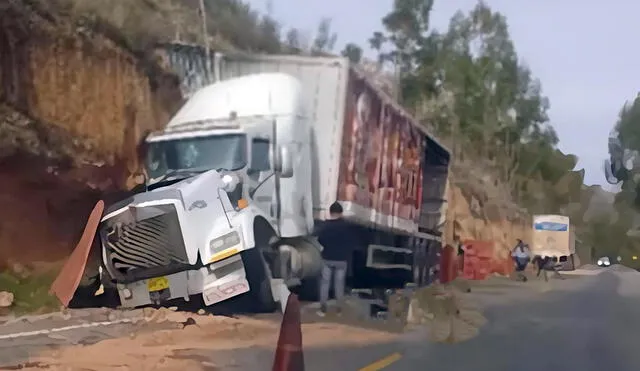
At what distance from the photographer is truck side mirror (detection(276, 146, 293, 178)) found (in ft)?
23.4

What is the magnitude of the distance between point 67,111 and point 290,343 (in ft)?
7.62

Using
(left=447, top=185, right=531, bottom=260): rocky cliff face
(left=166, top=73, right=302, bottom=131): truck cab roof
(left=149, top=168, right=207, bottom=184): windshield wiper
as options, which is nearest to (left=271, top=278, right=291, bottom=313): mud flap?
(left=149, top=168, right=207, bottom=184): windshield wiper

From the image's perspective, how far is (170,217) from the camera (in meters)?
7.38

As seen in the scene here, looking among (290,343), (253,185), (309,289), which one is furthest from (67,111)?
(290,343)

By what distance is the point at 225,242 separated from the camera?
7.24 m

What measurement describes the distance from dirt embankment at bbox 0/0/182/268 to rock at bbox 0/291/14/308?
8.3 inches

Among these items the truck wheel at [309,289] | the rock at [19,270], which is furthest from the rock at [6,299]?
the truck wheel at [309,289]

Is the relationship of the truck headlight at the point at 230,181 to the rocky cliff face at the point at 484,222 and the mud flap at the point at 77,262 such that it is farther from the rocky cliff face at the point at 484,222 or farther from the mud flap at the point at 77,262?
the rocky cliff face at the point at 484,222

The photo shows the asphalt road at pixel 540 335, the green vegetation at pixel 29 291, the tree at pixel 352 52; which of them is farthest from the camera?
the asphalt road at pixel 540 335

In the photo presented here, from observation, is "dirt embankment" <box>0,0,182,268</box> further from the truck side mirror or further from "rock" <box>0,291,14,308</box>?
the truck side mirror

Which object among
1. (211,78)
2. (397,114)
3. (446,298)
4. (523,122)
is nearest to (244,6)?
(211,78)

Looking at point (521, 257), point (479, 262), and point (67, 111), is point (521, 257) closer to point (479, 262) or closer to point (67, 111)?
point (479, 262)

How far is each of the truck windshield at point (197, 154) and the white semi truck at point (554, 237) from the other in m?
1.93

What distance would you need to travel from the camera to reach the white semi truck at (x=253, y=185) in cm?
701
